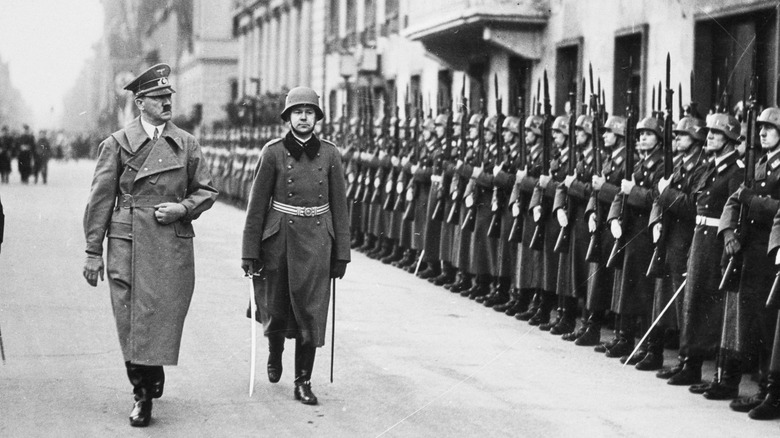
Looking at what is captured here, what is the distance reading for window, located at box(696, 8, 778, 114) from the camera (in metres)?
13.6

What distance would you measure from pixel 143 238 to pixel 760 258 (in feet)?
12.1

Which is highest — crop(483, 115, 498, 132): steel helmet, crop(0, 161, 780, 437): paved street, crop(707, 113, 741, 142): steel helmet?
crop(483, 115, 498, 132): steel helmet

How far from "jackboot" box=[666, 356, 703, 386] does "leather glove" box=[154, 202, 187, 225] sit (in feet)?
11.6

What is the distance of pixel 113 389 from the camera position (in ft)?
27.5

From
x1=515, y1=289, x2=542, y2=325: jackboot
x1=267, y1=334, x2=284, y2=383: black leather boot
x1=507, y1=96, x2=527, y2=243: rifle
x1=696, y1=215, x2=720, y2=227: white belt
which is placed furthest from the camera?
x1=507, y1=96, x2=527, y2=243: rifle

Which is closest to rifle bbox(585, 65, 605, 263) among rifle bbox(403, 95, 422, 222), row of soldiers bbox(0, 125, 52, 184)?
rifle bbox(403, 95, 422, 222)

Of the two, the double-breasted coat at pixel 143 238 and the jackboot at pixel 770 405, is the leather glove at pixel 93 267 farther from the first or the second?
the jackboot at pixel 770 405

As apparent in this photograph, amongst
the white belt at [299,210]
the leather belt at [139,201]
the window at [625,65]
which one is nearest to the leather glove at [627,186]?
the white belt at [299,210]

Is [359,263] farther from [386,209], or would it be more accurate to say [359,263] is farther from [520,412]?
[520,412]

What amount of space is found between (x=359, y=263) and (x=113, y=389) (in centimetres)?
962

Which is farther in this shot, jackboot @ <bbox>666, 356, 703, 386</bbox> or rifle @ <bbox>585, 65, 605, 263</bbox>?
rifle @ <bbox>585, 65, 605, 263</bbox>

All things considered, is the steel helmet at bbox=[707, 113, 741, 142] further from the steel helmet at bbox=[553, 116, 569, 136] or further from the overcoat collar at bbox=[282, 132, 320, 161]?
the steel helmet at bbox=[553, 116, 569, 136]

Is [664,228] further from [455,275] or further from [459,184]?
[455,275]

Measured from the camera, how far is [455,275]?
15.5m
